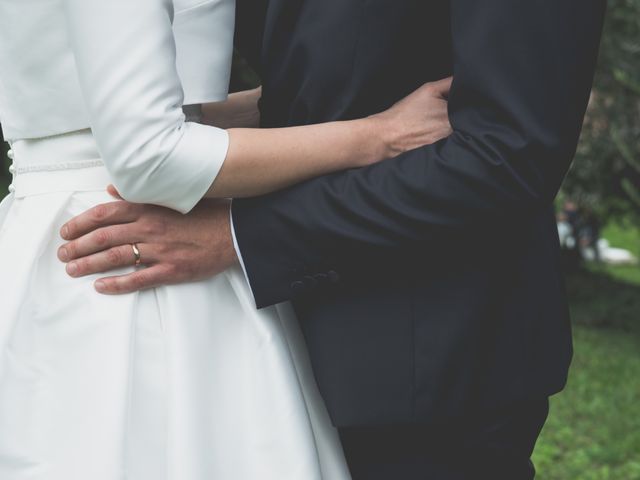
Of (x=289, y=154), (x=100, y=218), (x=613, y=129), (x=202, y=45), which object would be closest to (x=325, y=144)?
(x=289, y=154)

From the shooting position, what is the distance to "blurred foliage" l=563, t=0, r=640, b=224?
7031mm

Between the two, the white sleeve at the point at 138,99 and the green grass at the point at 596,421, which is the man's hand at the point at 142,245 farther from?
the green grass at the point at 596,421

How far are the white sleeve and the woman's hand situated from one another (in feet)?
0.97

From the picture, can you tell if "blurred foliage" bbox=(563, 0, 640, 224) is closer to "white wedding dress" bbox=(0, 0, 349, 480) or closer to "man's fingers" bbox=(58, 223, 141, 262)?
"white wedding dress" bbox=(0, 0, 349, 480)

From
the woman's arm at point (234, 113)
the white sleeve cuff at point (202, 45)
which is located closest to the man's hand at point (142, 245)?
the white sleeve cuff at point (202, 45)

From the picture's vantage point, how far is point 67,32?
1.52m

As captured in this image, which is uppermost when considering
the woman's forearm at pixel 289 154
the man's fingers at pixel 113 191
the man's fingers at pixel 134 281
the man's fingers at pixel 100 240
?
the woman's forearm at pixel 289 154

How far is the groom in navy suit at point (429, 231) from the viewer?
4.74 ft

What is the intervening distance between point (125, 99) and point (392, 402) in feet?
2.19

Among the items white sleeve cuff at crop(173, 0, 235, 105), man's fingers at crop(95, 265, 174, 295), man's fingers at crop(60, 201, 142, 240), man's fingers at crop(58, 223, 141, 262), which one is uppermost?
white sleeve cuff at crop(173, 0, 235, 105)

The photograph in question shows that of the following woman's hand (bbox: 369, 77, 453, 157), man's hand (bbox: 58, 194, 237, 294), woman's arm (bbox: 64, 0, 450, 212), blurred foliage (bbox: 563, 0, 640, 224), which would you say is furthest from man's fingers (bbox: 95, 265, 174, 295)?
blurred foliage (bbox: 563, 0, 640, 224)

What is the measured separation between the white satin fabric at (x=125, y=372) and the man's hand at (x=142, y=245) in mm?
27

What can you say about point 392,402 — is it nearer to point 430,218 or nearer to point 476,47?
point 430,218

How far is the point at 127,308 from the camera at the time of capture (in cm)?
156
